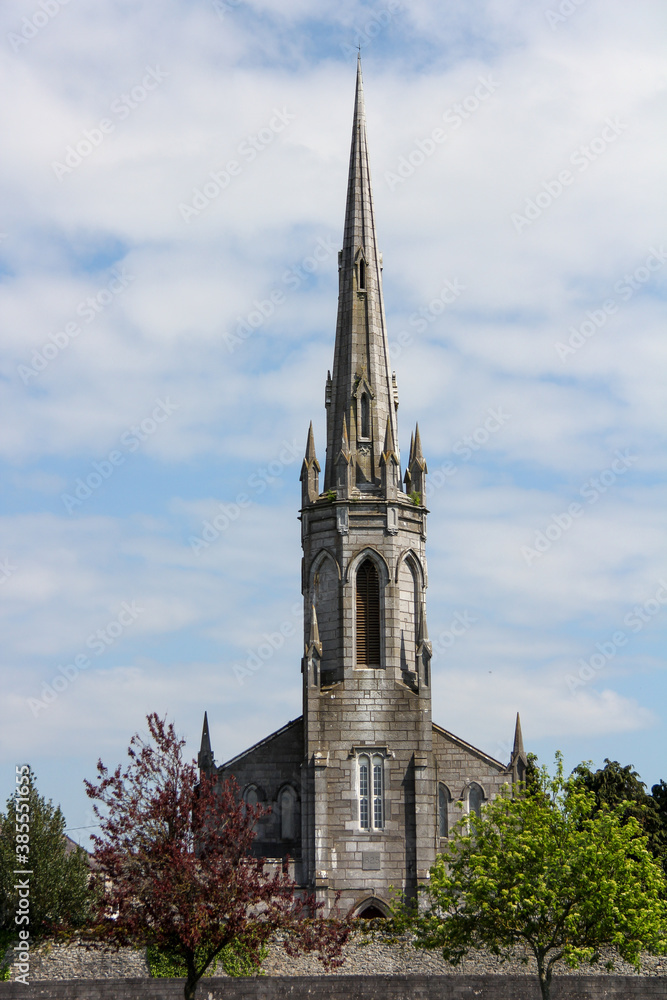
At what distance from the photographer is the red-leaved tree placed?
105 ft

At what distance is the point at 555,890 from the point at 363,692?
54.0 feet

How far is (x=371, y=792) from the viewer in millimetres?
51438

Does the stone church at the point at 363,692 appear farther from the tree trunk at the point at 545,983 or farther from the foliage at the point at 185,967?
the tree trunk at the point at 545,983

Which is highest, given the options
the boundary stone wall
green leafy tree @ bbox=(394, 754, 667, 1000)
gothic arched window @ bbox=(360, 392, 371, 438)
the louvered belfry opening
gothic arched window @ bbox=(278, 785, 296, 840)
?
gothic arched window @ bbox=(360, 392, 371, 438)

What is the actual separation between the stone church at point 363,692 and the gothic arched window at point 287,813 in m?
0.05

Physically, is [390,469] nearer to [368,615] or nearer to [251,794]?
[368,615]

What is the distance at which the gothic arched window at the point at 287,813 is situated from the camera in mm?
53500

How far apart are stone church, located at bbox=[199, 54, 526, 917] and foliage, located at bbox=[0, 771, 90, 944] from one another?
906 cm

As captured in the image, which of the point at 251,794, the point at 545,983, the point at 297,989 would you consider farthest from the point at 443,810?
the point at 297,989

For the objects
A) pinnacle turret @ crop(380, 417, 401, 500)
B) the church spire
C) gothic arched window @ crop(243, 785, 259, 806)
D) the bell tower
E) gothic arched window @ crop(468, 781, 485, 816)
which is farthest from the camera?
the church spire

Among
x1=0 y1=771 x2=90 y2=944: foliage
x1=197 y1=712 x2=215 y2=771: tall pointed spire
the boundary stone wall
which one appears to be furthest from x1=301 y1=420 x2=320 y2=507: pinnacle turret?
the boundary stone wall

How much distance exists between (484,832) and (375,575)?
15321mm

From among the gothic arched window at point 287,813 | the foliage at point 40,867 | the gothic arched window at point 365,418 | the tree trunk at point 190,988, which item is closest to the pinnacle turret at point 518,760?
the gothic arched window at point 287,813

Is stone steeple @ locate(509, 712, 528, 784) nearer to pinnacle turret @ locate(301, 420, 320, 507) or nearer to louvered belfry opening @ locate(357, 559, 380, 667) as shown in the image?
louvered belfry opening @ locate(357, 559, 380, 667)
